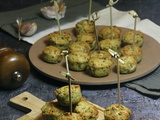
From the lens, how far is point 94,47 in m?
2.18

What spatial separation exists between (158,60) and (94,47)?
35cm

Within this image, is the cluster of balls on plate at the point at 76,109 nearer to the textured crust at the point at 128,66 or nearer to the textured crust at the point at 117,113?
the textured crust at the point at 117,113

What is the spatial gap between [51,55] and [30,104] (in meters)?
0.34

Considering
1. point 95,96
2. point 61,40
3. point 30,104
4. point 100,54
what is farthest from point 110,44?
point 30,104

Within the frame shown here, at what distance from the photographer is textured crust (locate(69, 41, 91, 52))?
2037mm

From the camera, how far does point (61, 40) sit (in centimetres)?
213

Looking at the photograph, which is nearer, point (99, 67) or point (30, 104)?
point (30, 104)

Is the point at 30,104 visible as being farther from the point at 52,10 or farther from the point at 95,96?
the point at 52,10

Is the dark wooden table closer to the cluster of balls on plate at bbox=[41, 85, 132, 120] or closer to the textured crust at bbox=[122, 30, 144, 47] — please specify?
the cluster of balls on plate at bbox=[41, 85, 132, 120]

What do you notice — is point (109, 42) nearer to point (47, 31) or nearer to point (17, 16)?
point (47, 31)

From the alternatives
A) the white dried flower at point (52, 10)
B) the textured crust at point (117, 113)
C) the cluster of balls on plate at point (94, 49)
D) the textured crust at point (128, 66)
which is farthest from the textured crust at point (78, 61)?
the white dried flower at point (52, 10)

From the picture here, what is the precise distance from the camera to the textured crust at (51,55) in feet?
6.51

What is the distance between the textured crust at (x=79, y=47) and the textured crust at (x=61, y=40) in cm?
5

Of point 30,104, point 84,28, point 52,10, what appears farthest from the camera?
point 52,10
